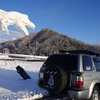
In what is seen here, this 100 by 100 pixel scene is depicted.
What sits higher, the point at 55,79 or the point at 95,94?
the point at 55,79

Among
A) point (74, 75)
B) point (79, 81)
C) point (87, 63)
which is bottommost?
point (79, 81)

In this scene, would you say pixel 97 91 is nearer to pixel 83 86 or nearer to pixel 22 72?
pixel 83 86

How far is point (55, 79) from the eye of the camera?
10.1m

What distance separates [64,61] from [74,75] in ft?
2.93

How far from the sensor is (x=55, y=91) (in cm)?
1014

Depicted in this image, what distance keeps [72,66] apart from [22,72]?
7444 millimetres

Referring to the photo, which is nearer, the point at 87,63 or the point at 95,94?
the point at 87,63

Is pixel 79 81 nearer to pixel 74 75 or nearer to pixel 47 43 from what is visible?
pixel 74 75

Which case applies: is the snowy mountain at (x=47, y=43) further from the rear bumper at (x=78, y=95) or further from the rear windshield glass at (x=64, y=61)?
the rear bumper at (x=78, y=95)

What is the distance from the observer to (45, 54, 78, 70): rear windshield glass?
408 inches

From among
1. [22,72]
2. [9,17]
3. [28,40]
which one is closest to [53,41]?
[28,40]

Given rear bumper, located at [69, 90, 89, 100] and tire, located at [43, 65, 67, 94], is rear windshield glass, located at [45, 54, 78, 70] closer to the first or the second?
tire, located at [43, 65, 67, 94]

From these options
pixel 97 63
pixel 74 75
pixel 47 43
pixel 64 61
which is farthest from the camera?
pixel 47 43

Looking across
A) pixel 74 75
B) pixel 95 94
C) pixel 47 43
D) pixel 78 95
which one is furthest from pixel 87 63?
pixel 47 43
